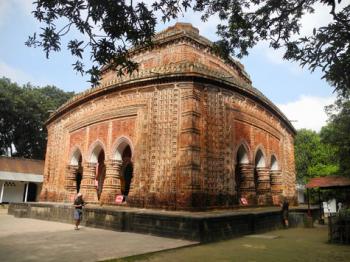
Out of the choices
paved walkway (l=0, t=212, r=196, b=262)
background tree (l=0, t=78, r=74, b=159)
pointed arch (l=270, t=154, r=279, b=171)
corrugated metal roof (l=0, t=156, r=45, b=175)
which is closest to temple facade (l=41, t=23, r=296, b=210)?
pointed arch (l=270, t=154, r=279, b=171)

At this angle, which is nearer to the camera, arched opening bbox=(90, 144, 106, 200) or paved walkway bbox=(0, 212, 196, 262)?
paved walkway bbox=(0, 212, 196, 262)

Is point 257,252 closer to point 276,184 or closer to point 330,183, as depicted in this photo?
point 330,183

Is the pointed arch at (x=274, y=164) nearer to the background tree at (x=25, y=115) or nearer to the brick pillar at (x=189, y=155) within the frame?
the brick pillar at (x=189, y=155)

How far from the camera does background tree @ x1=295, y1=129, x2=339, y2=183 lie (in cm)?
3130

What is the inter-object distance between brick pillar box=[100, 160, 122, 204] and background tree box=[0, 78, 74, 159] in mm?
17756

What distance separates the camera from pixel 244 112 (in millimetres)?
13648

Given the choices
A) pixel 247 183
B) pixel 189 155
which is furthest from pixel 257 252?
pixel 247 183

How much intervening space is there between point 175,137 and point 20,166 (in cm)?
1904

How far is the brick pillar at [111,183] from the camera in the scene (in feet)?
41.7

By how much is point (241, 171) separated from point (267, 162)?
7.60 ft

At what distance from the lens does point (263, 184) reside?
1496cm

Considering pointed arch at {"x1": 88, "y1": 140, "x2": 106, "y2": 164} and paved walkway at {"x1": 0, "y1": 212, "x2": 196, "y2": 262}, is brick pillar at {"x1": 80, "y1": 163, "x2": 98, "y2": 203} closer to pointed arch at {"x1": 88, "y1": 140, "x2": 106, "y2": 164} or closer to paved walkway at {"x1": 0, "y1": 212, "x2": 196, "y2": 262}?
pointed arch at {"x1": 88, "y1": 140, "x2": 106, "y2": 164}

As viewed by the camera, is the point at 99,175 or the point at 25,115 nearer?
the point at 99,175

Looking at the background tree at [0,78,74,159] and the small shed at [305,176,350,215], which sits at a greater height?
the background tree at [0,78,74,159]
